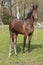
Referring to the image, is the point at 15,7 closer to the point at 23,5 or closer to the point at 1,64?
the point at 23,5

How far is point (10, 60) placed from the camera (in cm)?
863

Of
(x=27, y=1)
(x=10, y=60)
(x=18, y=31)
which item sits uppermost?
(x=18, y=31)

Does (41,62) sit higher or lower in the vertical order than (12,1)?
higher

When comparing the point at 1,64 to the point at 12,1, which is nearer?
the point at 1,64

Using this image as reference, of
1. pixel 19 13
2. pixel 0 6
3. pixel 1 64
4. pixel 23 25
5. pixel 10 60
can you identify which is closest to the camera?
pixel 1 64

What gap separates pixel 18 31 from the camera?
9.92 meters

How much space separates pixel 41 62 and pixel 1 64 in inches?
57.7

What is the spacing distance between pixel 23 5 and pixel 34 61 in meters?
23.1

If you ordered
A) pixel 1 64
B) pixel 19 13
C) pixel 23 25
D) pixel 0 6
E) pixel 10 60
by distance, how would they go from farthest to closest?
pixel 19 13, pixel 0 6, pixel 23 25, pixel 10 60, pixel 1 64

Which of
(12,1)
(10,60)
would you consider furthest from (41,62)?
(12,1)

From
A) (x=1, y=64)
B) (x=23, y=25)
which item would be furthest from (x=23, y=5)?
(x=1, y=64)

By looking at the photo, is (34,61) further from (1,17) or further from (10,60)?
(1,17)

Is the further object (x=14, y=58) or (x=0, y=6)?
(x=0, y=6)

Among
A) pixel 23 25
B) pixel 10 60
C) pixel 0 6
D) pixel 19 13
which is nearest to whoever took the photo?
pixel 10 60
